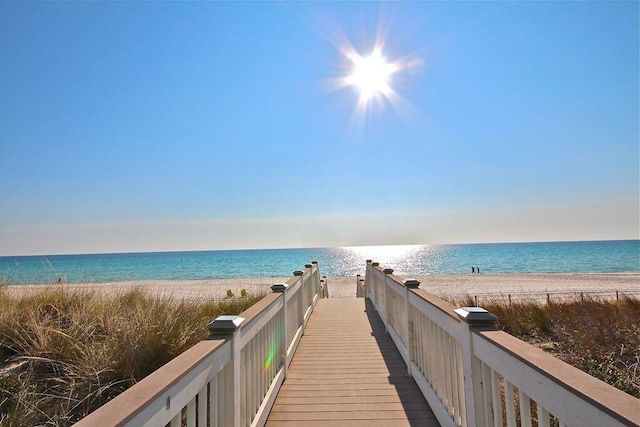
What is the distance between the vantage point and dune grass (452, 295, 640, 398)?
4098 mm

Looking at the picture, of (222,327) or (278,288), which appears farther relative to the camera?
(278,288)

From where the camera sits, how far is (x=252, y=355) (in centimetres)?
279

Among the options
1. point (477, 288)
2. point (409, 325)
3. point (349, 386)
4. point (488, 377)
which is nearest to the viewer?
point (488, 377)

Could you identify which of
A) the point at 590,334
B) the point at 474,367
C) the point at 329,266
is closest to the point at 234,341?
the point at 474,367

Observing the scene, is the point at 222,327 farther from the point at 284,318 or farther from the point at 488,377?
the point at 284,318

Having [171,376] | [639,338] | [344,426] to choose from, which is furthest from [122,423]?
[639,338]

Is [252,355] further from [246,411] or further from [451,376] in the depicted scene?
[451,376]

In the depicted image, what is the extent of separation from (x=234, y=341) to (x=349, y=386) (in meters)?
2.21

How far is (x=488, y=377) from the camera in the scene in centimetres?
205

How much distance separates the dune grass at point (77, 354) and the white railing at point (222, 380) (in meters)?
1.18

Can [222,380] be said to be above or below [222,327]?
below

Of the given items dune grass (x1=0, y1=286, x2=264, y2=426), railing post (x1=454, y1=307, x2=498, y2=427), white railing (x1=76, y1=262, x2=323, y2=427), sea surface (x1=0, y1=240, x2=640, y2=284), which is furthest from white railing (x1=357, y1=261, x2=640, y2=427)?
sea surface (x1=0, y1=240, x2=640, y2=284)

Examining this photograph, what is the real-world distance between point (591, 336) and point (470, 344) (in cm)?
513

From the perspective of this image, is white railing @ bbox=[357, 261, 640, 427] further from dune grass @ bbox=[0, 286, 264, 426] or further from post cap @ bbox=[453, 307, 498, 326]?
dune grass @ bbox=[0, 286, 264, 426]
